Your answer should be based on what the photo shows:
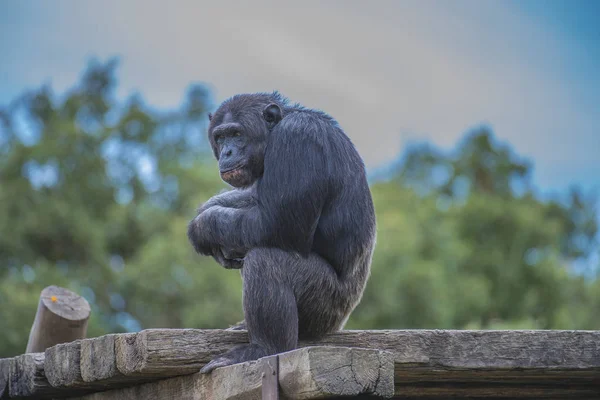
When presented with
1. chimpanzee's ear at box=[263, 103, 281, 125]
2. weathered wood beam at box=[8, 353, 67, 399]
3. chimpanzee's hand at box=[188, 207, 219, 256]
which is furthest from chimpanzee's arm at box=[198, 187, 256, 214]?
weathered wood beam at box=[8, 353, 67, 399]

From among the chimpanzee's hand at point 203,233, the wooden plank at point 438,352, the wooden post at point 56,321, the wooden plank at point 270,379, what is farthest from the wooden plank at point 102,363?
the wooden post at point 56,321

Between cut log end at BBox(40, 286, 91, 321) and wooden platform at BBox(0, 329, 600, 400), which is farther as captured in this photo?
cut log end at BBox(40, 286, 91, 321)

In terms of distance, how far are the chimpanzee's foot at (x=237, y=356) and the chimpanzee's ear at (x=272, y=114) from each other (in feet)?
4.80

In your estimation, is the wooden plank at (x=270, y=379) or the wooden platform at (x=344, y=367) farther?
the wooden plank at (x=270, y=379)

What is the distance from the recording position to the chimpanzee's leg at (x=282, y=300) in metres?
4.96

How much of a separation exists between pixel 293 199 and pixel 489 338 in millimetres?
1327

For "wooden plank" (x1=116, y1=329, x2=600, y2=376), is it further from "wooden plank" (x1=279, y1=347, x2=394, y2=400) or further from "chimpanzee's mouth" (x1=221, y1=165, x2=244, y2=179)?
"chimpanzee's mouth" (x1=221, y1=165, x2=244, y2=179)

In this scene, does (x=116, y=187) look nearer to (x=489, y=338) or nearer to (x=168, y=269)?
(x=168, y=269)

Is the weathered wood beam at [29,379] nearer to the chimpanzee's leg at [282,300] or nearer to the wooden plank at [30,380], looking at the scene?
the wooden plank at [30,380]

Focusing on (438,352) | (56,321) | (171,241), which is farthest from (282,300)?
(171,241)

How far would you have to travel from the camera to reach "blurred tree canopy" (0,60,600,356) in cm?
2277

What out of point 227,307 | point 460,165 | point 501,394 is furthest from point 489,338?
point 460,165

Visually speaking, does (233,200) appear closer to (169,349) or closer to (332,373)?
(169,349)

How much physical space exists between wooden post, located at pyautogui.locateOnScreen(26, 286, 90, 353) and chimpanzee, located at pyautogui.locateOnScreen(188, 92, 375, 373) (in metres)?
2.01
